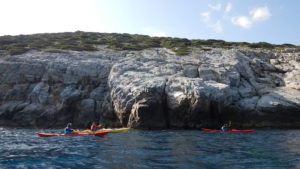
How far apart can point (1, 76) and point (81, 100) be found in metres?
13.2

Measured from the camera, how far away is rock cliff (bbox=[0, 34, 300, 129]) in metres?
49.0

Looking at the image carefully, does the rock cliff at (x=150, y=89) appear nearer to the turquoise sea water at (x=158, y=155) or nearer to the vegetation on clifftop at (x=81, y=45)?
the vegetation on clifftop at (x=81, y=45)

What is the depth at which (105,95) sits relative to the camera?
5506cm

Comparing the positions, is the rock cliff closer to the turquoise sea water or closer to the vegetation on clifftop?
the vegetation on clifftop

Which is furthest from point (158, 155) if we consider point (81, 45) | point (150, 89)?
point (81, 45)

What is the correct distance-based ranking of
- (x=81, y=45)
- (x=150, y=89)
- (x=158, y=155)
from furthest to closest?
(x=81, y=45), (x=150, y=89), (x=158, y=155)

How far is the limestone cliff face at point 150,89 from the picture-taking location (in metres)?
49.0

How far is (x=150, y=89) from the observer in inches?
1957

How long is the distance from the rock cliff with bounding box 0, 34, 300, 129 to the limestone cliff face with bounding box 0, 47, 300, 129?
113 mm

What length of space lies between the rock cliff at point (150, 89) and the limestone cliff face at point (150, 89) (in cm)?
11

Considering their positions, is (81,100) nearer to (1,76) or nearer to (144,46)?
(1,76)

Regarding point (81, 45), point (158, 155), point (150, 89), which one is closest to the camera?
point (158, 155)

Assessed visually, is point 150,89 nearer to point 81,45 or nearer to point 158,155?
point 158,155

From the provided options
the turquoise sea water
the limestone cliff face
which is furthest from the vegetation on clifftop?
the turquoise sea water
